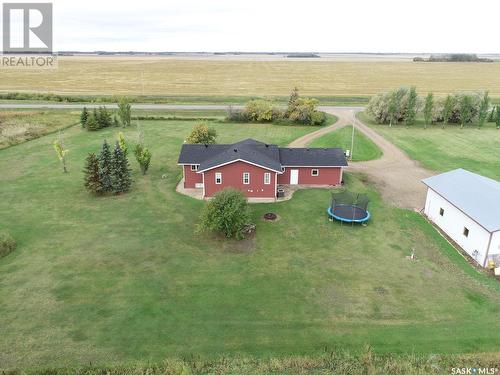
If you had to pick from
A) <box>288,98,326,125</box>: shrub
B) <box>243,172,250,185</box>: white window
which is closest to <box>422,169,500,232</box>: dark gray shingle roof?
<box>243,172,250,185</box>: white window

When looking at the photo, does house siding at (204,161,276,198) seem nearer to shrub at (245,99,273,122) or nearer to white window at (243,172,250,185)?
white window at (243,172,250,185)

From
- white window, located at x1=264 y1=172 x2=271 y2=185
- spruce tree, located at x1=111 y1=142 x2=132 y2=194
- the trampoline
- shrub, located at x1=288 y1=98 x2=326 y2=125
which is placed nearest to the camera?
the trampoline

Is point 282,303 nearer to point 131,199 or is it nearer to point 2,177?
point 131,199

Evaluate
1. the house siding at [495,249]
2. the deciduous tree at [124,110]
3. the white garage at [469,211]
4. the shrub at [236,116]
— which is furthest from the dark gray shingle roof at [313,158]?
the deciduous tree at [124,110]

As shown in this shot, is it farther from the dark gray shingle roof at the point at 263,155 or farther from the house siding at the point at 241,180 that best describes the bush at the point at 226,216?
the dark gray shingle roof at the point at 263,155

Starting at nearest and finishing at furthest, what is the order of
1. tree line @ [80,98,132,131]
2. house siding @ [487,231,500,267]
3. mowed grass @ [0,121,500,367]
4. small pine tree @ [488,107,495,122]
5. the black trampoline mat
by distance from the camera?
mowed grass @ [0,121,500,367], house siding @ [487,231,500,267], the black trampoline mat, tree line @ [80,98,132,131], small pine tree @ [488,107,495,122]

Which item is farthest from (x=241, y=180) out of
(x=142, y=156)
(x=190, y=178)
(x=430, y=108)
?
(x=430, y=108)
